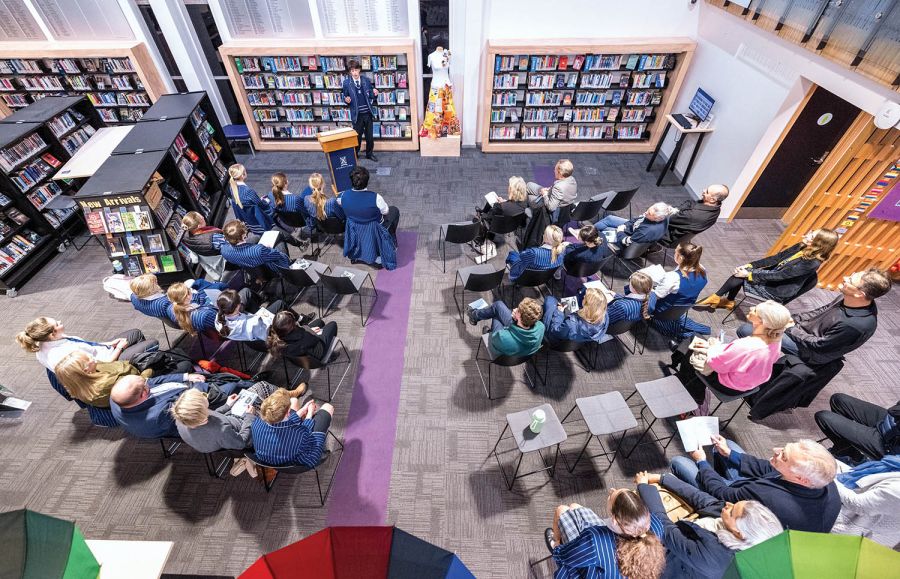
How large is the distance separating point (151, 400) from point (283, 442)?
1.17 m

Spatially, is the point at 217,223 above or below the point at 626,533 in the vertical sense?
below

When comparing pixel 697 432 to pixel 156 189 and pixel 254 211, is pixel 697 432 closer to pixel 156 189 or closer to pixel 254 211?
pixel 254 211

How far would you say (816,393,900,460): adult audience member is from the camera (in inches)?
126

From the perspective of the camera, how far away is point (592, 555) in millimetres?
2279

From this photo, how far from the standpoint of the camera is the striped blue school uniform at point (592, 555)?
7.34ft

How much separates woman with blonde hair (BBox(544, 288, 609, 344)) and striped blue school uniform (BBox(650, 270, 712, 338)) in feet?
2.65

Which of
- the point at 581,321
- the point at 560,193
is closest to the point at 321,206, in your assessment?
the point at 560,193

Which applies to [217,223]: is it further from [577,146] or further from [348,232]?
[577,146]

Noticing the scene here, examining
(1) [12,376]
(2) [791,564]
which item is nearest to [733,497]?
(2) [791,564]

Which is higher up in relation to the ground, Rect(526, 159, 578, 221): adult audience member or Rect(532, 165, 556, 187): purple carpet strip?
Rect(526, 159, 578, 221): adult audience member

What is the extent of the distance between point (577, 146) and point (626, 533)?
7.73m

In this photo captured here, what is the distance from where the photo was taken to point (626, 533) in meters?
2.24

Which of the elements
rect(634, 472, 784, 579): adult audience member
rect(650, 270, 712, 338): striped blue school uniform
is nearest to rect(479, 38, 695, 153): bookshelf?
rect(650, 270, 712, 338): striped blue school uniform

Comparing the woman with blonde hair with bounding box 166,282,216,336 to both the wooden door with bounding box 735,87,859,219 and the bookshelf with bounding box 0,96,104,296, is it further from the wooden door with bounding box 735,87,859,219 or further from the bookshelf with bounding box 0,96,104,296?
the wooden door with bounding box 735,87,859,219
